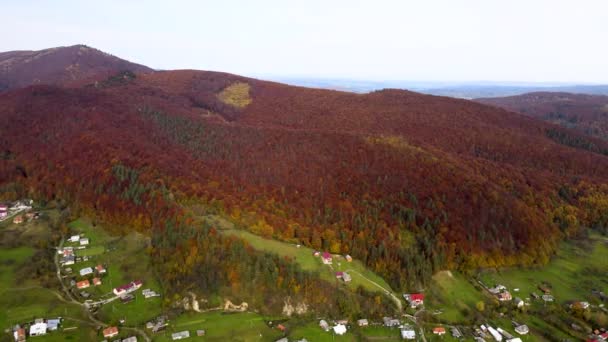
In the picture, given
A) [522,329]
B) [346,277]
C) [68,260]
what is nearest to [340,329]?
[346,277]

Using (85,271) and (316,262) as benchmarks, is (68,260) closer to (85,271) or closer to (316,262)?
(85,271)

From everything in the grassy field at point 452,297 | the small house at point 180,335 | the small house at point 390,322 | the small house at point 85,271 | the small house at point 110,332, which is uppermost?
the small house at point 85,271

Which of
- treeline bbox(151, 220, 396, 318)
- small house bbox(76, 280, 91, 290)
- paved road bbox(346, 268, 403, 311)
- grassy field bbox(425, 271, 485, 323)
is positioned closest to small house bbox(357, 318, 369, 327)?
treeline bbox(151, 220, 396, 318)

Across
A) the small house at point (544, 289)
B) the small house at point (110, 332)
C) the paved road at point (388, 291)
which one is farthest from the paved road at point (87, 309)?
the small house at point (544, 289)

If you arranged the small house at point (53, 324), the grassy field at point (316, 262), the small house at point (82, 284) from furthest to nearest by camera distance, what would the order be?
the grassy field at point (316, 262) → the small house at point (82, 284) → the small house at point (53, 324)

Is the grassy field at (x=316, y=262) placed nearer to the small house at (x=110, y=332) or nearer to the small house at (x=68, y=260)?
the small house at (x=68, y=260)

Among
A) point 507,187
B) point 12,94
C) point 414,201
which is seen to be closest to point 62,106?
point 12,94
